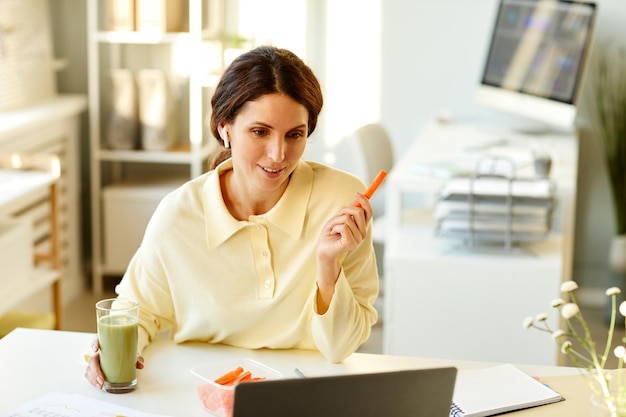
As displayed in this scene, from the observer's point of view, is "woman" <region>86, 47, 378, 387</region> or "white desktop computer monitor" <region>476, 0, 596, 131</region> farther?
"white desktop computer monitor" <region>476, 0, 596, 131</region>

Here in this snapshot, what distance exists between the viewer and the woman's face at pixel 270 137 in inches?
A: 64.6

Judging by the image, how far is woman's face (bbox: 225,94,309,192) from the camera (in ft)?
5.38

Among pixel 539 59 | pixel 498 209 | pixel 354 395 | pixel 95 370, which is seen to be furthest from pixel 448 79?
pixel 354 395

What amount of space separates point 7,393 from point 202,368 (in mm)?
307

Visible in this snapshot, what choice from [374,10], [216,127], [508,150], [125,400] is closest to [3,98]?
[374,10]

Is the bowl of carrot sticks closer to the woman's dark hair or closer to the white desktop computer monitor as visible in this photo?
the woman's dark hair

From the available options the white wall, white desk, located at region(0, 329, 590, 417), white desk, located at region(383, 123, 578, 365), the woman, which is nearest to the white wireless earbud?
the woman

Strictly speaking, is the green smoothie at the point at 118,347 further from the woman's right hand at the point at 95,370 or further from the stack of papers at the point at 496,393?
the stack of papers at the point at 496,393

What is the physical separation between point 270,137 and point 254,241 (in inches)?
7.8

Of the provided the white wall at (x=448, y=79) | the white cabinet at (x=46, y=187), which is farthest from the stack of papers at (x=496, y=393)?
the white wall at (x=448, y=79)

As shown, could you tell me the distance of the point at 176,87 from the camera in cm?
414

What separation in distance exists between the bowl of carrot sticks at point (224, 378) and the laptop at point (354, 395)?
0.88 feet

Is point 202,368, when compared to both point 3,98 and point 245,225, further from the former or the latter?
point 3,98

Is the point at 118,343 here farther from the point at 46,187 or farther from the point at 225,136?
the point at 46,187
